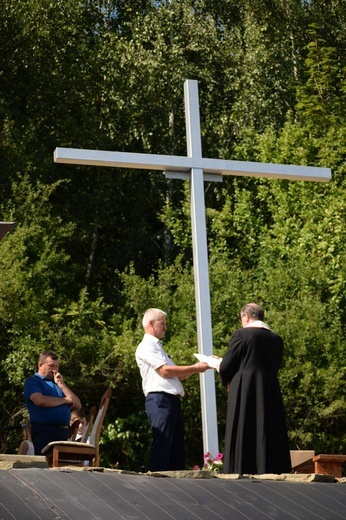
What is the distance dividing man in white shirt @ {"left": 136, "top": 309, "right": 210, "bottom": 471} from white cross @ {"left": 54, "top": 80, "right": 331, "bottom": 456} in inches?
60.5

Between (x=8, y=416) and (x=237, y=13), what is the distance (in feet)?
44.2

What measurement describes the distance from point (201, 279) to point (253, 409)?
2.33 meters

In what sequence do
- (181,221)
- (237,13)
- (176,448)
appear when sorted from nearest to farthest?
1. (176,448)
2. (181,221)
3. (237,13)

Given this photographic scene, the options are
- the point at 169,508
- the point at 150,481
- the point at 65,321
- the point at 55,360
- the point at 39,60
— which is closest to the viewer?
the point at 169,508

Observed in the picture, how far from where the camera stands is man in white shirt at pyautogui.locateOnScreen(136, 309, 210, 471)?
7637 mm

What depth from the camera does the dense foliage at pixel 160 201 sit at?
17594 millimetres

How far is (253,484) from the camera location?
15.5 feet

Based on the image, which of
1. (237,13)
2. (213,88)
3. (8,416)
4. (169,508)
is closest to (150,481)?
(169,508)

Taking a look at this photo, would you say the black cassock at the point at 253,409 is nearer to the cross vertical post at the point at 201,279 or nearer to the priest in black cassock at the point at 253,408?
the priest in black cassock at the point at 253,408

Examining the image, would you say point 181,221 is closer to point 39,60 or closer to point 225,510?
point 39,60

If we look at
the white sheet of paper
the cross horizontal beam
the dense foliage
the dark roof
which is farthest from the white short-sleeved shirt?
the dense foliage

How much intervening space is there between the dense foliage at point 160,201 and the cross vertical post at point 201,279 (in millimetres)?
7076

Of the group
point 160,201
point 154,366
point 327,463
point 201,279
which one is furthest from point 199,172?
point 160,201

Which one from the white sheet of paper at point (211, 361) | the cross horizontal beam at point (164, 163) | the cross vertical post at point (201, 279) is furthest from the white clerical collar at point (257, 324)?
the cross horizontal beam at point (164, 163)
